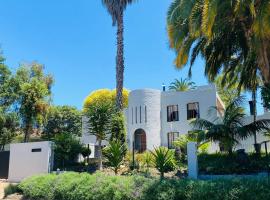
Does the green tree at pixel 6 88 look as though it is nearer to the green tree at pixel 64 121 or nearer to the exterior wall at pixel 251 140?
the green tree at pixel 64 121

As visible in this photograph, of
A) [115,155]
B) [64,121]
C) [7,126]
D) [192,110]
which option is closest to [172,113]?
[192,110]

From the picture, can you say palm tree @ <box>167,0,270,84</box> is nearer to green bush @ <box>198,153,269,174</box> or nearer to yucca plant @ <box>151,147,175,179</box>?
green bush @ <box>198,153,269,174</box>

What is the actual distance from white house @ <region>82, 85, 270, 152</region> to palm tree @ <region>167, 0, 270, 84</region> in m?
11.1

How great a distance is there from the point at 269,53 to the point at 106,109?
930 centimetres

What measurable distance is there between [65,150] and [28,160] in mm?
2317

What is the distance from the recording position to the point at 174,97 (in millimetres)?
33344

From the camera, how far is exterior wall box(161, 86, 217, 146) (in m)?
31.7

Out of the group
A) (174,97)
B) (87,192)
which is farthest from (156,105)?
(87,192)

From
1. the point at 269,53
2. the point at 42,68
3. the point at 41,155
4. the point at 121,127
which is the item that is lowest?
the point at 41,155

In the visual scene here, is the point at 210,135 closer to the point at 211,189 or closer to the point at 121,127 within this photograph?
the point at 121,127

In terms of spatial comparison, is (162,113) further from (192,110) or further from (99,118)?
(99,118)

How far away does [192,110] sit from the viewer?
1281 inches

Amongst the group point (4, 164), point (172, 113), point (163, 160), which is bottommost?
point (4, 164)

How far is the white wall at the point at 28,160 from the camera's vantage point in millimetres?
19531
